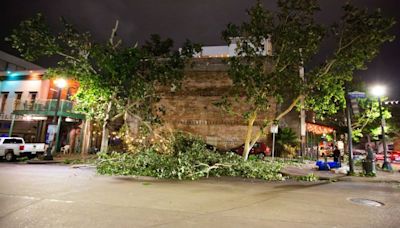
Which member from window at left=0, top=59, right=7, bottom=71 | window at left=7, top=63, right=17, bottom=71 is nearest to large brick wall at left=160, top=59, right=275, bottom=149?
window at left=0, top=59, right=7, bottom=71

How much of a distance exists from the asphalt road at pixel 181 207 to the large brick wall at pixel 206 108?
51.5ft

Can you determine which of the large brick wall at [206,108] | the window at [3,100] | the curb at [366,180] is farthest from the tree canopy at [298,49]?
the window at [3,100]

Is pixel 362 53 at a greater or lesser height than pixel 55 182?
greater

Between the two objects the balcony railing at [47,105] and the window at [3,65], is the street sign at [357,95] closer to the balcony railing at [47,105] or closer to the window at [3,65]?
the balcony railing at [47,105]

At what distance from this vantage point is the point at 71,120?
23.9m

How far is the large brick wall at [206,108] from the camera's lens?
24750mm

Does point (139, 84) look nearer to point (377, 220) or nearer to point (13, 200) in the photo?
point (13, 200)

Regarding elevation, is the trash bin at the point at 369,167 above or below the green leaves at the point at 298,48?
below

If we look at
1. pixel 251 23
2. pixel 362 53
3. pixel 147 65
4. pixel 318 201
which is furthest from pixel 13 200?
pixel 362 53

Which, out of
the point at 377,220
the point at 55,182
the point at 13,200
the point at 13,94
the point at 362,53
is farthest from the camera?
the point at 13,94

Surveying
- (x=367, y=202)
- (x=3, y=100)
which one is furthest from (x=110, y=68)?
(x=3, y=100)

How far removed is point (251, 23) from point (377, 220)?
36.8 ft

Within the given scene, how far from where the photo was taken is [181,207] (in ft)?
20.3

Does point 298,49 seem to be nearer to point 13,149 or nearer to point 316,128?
point 316,128
